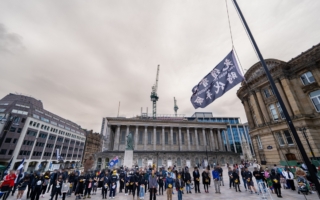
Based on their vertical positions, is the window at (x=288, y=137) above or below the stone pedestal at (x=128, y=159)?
above

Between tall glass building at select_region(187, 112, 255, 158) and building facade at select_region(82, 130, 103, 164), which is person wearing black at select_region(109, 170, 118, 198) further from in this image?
building facade at select_region(82, 130, 103, 164)

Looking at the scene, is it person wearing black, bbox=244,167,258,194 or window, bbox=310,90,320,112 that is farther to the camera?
window, bbox=310,90,320,112

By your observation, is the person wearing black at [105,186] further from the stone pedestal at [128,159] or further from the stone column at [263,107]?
the stone column at [263,107]

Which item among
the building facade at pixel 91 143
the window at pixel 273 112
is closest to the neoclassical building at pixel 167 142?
the window at pixel 273 112

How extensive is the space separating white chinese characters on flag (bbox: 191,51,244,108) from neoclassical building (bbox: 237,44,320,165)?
16.1 m

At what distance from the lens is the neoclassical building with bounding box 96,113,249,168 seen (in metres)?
47.0

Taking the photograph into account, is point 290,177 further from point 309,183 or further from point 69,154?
point 69,154

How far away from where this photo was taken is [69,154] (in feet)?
241

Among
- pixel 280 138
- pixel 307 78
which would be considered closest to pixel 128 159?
pixel 280 138

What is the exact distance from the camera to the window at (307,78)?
2070 cm

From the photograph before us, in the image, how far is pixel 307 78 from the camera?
21078 millimetres

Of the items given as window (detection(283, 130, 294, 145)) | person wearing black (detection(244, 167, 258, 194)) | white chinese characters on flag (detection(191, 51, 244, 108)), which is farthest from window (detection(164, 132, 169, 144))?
white chinese characters on flag (detection(191, 51, 244, 108))

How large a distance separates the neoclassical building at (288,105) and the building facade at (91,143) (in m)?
91.5

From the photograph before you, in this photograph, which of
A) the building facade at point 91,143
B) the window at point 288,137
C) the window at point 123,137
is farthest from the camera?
the building facade at point 91,143
